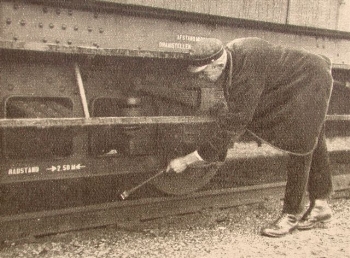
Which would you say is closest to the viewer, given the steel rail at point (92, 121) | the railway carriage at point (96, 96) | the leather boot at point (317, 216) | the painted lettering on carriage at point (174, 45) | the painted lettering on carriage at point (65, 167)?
the steel rail at point (92, 121)

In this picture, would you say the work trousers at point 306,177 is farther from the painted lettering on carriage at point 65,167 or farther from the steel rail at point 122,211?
the painted lettering on carriage at point 65,167

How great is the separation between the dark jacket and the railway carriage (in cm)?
37

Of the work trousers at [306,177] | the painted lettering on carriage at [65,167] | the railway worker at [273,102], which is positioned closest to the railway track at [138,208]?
the painted lettering on carriage at [65,167]

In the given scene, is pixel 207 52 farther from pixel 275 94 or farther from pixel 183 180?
pixel 183 180

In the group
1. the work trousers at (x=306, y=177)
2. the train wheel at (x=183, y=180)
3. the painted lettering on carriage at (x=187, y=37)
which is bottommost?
the train wheel at (x=183, y=180)

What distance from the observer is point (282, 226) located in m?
4.21

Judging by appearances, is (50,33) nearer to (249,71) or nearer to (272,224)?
(249,71)

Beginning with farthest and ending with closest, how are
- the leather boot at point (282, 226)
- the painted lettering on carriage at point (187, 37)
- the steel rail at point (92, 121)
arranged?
the painted lettering on carriage at point (187, 37), the leather boot at point (282, 226), the steel rail at point (92, 121)

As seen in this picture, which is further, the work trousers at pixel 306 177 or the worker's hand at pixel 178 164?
the work trousers at pixel 306 177

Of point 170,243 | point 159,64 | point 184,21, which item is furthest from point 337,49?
point 170,243

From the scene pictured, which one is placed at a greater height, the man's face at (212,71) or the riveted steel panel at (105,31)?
the riveted steel panel at (105,31)

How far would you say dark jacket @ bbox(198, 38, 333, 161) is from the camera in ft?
13.1

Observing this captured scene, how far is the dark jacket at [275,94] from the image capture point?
3.98 m

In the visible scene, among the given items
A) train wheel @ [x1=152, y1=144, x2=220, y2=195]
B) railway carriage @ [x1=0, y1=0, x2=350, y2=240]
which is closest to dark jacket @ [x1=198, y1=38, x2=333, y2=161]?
railway carriage @ [x1=0, y1=0, x2=350, y2=240]
